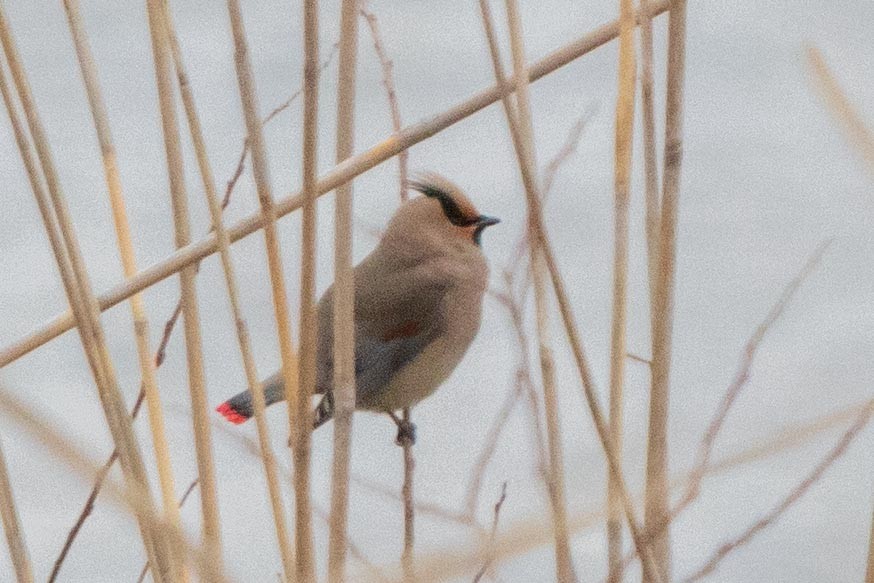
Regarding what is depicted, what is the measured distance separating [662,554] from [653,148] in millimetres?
237

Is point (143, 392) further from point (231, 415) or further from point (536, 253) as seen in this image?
point (231, 415)

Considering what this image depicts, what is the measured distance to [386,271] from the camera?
1.93 m

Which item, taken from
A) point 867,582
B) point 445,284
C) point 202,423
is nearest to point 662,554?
point 867,582

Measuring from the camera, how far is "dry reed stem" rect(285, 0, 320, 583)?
2.18 feet

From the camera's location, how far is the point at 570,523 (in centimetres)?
50

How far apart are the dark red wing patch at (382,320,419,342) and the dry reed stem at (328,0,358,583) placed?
106 cm

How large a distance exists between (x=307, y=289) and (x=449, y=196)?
1.27 metres

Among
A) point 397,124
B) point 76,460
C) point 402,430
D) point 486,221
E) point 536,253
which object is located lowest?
point 76,460

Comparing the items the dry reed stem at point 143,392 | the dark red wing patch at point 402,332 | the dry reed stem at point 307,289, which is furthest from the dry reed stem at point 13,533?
the dark red wing patch at point 402,332

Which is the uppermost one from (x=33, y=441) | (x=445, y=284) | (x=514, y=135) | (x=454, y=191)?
(x=454, y=191)

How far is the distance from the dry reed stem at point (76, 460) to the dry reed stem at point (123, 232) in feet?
1.18

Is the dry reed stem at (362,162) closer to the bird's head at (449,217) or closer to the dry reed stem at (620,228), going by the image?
the dry reed stem at (620,228)

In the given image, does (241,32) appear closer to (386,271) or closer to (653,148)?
(653,148)

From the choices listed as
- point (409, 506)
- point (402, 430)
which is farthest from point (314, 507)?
point (402, 430)
